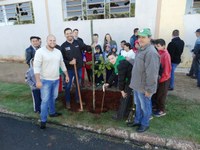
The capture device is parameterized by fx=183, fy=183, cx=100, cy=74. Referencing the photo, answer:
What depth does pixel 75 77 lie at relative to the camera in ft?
15.1

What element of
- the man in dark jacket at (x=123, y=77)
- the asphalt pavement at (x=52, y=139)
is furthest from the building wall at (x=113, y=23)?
the asphalt pavement at (x=52, y=139)

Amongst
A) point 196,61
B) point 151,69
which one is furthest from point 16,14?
point 151,69

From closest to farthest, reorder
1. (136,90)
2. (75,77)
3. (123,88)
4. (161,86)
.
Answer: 1. (136,90)
2. (123,88)
3. (161,86)
4. (75,77)

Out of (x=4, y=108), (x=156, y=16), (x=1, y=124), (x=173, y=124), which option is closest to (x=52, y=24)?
(x=156, y=16)

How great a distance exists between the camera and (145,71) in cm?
297

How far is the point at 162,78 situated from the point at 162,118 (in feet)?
2.87

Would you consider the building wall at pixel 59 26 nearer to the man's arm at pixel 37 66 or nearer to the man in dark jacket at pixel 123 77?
the man in dark jacket at pixel 123 77

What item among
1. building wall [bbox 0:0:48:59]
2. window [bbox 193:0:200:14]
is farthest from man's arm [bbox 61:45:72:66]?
building wall [bbox 0:0:48:59]

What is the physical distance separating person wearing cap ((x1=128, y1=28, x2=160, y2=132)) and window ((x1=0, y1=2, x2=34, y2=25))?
8.92 m

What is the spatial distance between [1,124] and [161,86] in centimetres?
369

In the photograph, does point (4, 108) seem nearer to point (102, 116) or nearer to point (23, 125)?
point (23, 125)

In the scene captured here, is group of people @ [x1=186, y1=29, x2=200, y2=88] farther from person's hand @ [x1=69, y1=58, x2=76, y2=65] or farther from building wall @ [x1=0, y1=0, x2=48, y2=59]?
building wall @ [x1=0, y1=0, x2=48, y2=59]

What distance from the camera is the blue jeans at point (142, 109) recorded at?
129 inches

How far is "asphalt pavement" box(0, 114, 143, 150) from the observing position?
330 cm
